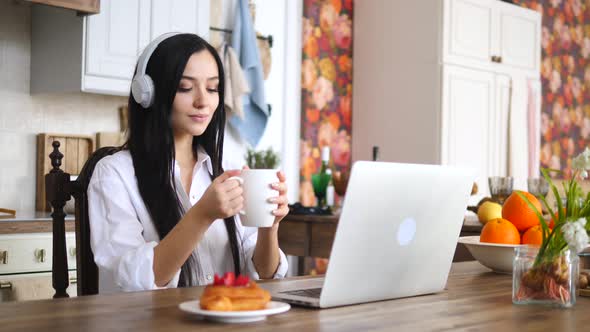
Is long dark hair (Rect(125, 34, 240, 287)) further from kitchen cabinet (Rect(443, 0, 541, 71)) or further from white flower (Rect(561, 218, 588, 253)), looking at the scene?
kitchen cabinet (Rect(443, 0, 541, 71))

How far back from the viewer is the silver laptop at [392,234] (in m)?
1.04

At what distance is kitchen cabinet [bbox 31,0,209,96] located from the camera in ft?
10.0

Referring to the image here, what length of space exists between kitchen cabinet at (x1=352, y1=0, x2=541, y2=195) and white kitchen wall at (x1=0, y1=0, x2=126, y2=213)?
6.74 ft

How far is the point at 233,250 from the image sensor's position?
166 cm

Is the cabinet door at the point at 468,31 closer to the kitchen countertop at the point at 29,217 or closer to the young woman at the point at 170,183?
the kitchen countertop at the point at 29,217

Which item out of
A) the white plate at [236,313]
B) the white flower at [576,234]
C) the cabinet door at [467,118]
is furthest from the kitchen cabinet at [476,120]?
the white plate at [236,313]

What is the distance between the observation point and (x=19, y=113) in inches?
126

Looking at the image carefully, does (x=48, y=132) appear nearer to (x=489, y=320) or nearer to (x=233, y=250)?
(x=233, y=250)

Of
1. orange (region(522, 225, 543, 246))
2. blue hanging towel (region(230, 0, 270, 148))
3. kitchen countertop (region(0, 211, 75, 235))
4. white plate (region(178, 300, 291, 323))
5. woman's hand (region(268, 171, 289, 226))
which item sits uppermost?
blue hanging towel (region(230, 0, 270, 148))

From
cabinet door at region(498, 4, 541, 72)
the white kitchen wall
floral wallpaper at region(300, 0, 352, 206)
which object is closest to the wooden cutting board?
the white kitchen wall

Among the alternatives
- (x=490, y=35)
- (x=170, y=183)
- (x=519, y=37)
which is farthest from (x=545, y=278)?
(x=519, y=37)

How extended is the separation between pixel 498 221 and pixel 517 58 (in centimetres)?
367

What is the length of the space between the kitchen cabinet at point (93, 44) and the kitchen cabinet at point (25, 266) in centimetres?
68

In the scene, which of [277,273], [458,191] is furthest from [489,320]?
[277,273]
